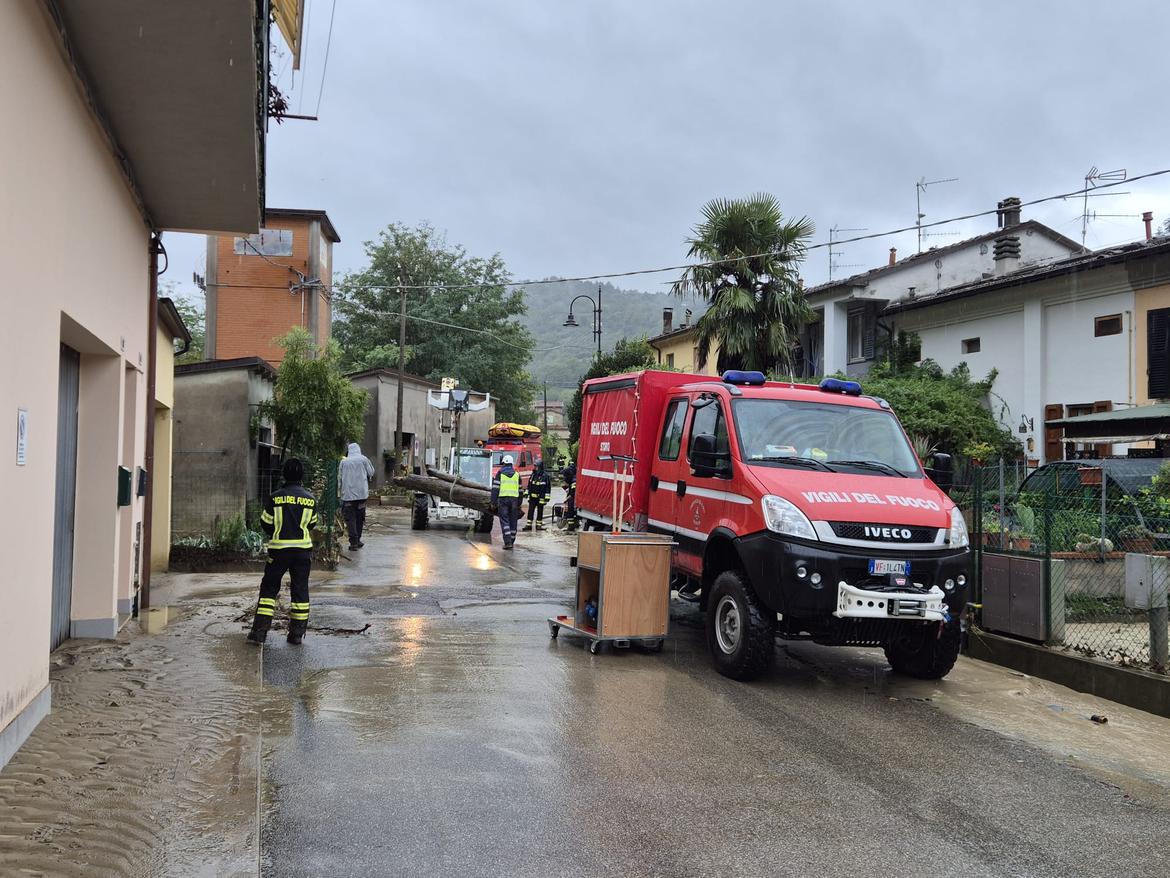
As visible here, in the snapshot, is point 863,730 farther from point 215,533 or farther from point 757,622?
point 215,533

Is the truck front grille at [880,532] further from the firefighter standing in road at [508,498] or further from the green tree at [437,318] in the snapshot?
the green tree at [437,318]

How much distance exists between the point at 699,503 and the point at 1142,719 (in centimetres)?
383

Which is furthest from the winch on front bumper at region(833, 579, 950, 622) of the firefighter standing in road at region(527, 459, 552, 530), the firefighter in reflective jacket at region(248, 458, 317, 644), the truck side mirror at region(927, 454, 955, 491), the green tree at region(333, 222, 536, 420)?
the green tree at region(333, 222, 536, 420)

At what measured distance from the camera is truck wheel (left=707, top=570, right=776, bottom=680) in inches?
306

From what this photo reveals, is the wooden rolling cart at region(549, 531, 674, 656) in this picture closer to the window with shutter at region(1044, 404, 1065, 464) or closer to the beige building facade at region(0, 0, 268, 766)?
the beige building facade at region(0, 0, 268, 766)

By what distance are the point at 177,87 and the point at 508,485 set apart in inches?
478

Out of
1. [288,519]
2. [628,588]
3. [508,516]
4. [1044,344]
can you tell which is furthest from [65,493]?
[1044,344]

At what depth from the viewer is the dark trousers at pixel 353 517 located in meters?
17.7

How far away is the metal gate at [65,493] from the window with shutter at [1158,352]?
64.2ft

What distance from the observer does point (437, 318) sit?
179 ft

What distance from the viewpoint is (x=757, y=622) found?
25.5 ft

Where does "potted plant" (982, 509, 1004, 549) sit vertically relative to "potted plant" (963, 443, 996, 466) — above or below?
below

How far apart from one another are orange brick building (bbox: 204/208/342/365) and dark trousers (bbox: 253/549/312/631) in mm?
24502

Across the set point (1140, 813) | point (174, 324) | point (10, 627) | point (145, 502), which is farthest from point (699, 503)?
point (174, 324)
